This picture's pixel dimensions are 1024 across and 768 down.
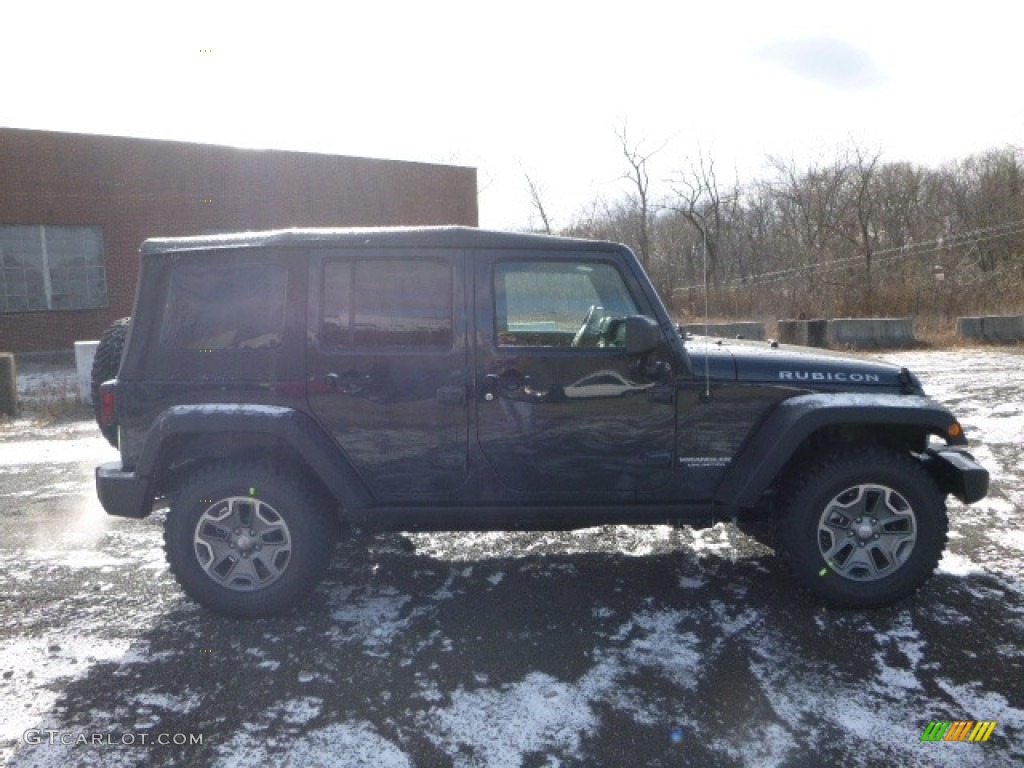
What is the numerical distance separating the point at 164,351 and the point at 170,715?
1.76m

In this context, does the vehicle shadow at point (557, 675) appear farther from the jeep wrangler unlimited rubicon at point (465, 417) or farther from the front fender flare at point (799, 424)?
the front fender flare at point (799, 424)

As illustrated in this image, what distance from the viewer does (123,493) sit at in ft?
12.5

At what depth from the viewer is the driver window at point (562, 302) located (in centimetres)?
385

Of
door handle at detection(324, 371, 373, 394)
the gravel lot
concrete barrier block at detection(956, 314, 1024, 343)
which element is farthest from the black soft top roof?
concrete barrier block at detection(956, 314, 1024, 343)

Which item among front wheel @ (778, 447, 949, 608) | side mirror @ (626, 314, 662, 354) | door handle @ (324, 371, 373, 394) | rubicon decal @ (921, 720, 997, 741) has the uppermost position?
side mirror @ (626, 314, 662, 354)

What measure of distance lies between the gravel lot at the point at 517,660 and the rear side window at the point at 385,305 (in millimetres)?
1416

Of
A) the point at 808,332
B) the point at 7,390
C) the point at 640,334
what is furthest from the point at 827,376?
the point at 808,332

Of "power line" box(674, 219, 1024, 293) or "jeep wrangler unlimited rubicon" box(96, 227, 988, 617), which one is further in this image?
"power line" box(674, 219, 1024, 293)

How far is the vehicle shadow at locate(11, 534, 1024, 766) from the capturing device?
2.78 m

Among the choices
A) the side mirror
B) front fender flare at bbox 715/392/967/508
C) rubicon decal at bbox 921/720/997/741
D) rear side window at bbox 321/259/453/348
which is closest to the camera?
rubicon decal at bbox 921/720/997/741

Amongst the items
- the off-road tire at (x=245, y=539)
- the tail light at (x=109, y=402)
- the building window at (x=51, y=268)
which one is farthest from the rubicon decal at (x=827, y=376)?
the building window at (x=51, y=268)

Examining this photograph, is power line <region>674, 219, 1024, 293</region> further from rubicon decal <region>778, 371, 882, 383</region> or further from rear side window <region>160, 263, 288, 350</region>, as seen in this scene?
rear side window <region>160, 263, 288, 350</region>

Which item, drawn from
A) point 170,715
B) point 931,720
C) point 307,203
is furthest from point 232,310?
point 307,203

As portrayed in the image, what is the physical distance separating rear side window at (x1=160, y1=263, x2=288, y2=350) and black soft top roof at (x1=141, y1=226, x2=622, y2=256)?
0.12 meters
